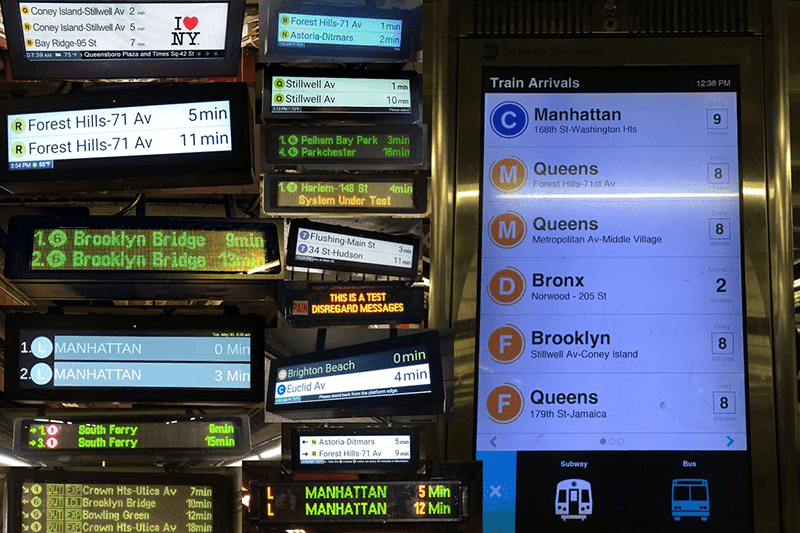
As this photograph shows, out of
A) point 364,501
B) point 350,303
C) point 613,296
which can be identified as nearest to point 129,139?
point 350,303

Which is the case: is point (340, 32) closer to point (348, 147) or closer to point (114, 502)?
point (348, 147)

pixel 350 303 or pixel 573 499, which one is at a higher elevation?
pixel 350 303

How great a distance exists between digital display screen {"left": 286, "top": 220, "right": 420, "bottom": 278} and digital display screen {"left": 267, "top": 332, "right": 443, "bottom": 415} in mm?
214

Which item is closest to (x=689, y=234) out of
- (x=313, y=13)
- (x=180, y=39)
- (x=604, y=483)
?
(x=604, y=483)

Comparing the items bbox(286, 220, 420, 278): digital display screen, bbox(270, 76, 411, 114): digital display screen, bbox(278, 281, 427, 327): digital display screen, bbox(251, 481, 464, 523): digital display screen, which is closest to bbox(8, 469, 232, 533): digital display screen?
bbox(251, 481, 464, 523): digital display screen

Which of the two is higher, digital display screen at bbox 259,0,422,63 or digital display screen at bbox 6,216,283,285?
digital display screen at bbox 259,0,422,63

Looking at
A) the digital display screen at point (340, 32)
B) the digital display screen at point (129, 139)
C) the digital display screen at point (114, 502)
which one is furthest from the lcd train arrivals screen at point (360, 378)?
the digital display screen at point (340, 32)

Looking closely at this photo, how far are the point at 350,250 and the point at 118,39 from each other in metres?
0.91

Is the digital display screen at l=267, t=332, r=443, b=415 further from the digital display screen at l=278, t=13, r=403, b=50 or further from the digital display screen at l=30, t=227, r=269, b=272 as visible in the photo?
the digital display screen at l=278, t=13, r=403, b=50

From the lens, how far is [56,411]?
302cm

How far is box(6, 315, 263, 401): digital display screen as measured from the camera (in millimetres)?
2994

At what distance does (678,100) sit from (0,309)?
6.65 feet

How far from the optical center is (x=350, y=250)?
306cm

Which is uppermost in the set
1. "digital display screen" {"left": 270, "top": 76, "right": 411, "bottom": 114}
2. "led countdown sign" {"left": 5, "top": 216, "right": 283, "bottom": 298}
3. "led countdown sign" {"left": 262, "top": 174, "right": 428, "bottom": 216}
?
"digital display screen" {"left": 270, "top": 76, "right": 411, "bottom": 114}
